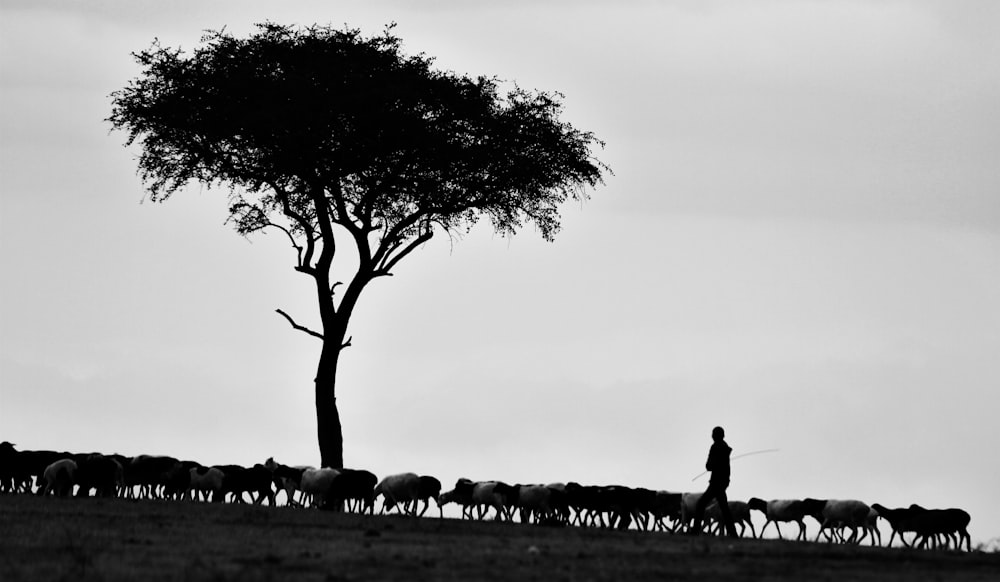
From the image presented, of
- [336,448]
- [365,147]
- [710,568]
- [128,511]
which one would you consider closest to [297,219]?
[365,147]

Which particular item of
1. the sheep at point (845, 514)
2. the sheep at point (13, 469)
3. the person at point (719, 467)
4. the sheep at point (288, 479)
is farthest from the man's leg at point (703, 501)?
the sheep at point (13, 469)

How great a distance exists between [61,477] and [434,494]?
10403mm

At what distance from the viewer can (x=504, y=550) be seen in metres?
28.6

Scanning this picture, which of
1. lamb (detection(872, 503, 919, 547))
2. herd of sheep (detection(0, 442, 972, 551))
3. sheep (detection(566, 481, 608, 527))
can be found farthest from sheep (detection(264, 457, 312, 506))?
lamb (detection(872, 503, 919, 547))

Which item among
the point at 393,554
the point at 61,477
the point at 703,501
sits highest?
the point at 61,477

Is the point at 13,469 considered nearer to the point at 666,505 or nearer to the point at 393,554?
the point at 666,505

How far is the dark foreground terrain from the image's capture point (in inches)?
957

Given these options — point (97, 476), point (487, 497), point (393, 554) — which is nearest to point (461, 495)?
point (487, 497)

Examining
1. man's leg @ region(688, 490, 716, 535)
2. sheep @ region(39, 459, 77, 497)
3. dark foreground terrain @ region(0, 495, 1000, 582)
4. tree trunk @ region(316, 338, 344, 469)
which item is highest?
tree trunk @ region(316, 338, 344, 469)

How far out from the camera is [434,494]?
4847 centimetres

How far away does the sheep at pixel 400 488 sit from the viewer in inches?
1907

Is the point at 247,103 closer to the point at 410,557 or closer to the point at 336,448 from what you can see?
the point at 336,448

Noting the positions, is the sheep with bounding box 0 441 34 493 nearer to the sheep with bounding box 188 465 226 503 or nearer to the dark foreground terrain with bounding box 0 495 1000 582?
the sheep with bounding box 188 465 226 503

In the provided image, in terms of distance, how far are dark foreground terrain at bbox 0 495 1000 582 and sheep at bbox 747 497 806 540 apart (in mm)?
18946
